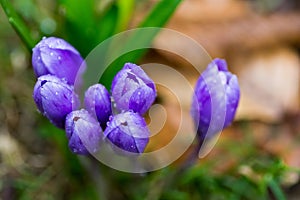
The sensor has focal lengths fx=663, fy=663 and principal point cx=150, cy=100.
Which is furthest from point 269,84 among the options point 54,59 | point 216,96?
point 54,59

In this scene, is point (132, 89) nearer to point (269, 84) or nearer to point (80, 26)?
point (80, 26)

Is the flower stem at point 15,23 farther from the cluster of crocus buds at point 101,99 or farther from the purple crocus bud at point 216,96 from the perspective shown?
the purple crocus bud at point 216,96

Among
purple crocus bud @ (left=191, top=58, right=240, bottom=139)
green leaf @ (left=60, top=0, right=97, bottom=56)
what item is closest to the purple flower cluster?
purple crocus bud @ (left=191, top=58, right=240, bottom=139)

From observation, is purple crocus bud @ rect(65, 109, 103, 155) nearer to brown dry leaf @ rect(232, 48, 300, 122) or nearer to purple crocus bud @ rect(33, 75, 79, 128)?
purple crocus bud @ rect(33, 75, 79, 128)

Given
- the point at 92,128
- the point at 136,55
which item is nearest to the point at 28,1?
the point at 136,55

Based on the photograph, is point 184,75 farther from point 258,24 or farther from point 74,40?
point 74,40

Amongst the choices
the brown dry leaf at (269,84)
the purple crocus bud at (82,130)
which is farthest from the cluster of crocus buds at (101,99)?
the brown dry leaf at (269,84)
